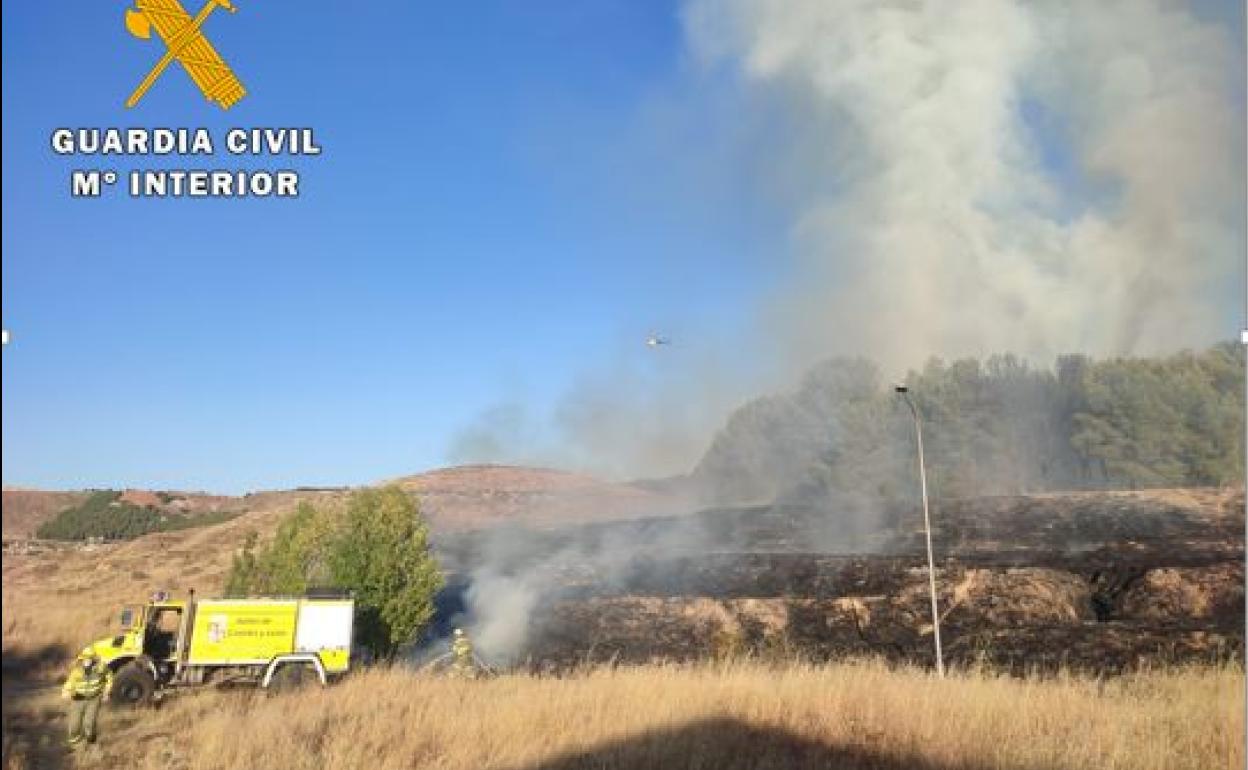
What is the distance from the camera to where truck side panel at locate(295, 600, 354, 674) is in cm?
2006

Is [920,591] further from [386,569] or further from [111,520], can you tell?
[111,520]

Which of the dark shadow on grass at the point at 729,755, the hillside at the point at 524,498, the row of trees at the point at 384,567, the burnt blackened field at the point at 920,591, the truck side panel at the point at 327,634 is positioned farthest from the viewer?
the hillside at the point at 524,498

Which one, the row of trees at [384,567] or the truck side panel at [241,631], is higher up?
the row of trees at [384,567]

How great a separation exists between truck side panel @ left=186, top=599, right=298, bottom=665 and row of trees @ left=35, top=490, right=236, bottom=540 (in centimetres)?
4160

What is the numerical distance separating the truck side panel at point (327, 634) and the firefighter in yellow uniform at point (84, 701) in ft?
21.4

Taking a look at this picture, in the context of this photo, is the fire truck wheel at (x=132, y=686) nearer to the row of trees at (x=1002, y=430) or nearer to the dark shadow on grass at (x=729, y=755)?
the dark shadow on grass at (x=729, y=755)

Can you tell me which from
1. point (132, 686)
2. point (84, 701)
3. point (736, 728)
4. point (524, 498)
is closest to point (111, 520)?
point (524, 498)

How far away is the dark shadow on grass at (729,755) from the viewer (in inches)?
362

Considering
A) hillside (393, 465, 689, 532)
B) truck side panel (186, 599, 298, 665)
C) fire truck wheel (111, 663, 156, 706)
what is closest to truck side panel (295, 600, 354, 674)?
truck side panel (186, 599, 298, 665)

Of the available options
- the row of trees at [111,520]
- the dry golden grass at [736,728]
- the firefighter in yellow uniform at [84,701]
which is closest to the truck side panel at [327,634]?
the dry golden grass at [736,728]

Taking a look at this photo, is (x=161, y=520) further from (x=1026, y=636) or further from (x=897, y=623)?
(x=1026, y=636)

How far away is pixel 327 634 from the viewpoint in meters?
20.1

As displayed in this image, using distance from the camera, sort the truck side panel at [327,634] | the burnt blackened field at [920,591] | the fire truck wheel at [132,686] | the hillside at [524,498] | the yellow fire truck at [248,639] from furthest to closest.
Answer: the hillside at [524,498] < the burnt blackened field at [920,591] < the truck side panel at [327,634] < the yellow fire truck at [248,639] < the fire truck wheel at [132,686]

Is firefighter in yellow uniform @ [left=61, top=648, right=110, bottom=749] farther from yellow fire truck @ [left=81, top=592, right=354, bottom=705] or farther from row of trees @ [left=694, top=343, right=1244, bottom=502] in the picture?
row of trees @ [left=694, top=343, right=1244, bottom=502]
